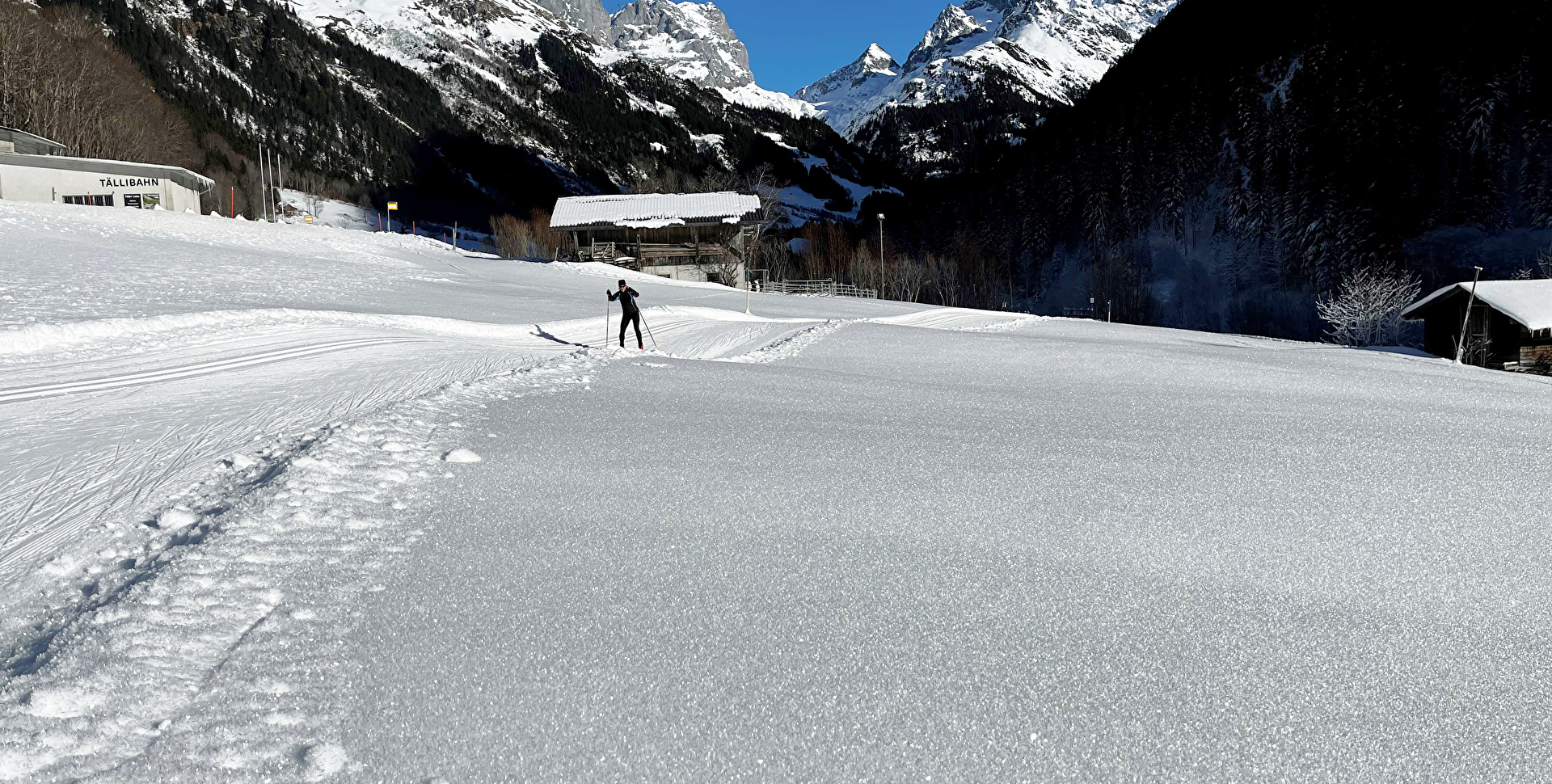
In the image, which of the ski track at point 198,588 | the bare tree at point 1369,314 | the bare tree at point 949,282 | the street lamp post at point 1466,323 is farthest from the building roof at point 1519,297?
the bare tree at point 949,282

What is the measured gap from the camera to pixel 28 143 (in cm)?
4347

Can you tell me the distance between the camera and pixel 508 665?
344 centimetres

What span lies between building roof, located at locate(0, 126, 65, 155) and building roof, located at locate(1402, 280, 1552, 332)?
6415 centimetres

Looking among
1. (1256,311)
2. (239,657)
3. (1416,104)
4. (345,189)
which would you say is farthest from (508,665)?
(345,189)

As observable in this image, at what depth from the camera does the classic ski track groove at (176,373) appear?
9.02 m

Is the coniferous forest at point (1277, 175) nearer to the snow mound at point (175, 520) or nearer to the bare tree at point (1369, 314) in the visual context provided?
the bare tree at point (1369, 314)

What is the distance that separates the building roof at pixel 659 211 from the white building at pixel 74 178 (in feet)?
75.9

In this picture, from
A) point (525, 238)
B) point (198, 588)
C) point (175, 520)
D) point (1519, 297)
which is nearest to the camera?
point (198, 588)

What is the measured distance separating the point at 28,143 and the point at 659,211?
33.6 m

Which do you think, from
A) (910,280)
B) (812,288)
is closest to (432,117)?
(910,280)

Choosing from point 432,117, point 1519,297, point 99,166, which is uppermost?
point 432,117

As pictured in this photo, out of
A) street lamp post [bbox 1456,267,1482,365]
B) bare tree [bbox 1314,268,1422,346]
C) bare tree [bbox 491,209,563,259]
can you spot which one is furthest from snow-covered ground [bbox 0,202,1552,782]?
bare tree [bbox 491,209,563,259]

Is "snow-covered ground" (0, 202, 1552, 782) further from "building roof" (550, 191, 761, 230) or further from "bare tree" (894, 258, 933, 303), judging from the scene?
"bare tree" (894, 258, 933, 303)

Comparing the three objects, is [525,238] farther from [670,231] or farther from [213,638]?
[213,638]
